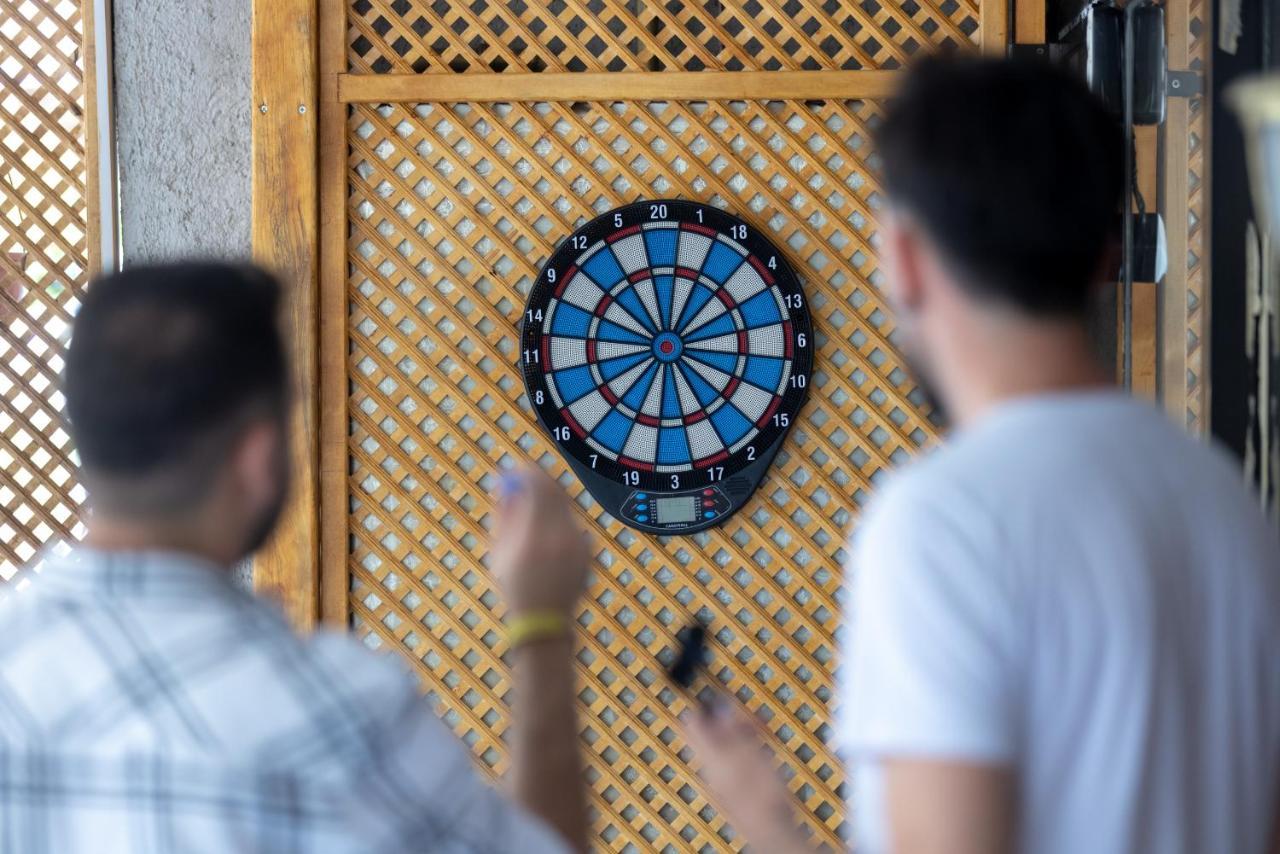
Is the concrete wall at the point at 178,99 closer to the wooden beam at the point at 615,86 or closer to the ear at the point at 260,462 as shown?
the wooden beam at the point at 615,86

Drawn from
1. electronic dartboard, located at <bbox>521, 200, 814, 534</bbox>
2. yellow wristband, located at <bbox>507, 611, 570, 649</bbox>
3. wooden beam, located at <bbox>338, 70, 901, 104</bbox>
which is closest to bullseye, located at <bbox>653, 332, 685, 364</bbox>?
electronic dartboard, located at <bbox>521, 200, 814, 534</bbox>

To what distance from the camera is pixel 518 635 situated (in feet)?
3.51

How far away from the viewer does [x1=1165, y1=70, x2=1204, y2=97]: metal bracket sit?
2555 mm

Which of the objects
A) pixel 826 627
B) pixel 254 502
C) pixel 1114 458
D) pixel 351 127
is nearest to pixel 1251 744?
pixel 1114 458

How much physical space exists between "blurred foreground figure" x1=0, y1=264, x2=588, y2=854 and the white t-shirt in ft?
1.02

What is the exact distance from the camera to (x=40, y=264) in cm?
349

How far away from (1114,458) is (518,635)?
473 millimetres

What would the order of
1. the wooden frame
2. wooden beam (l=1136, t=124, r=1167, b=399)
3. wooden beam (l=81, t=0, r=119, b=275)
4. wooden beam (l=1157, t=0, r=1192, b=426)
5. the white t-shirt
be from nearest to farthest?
the white t-shirt
wooden beam (l=1157, t=0, r=1192, b=426)
wooden beam (l=1136, t=124, r=1167, b=399)
the wooden frame
wooden beam (l=81, t=0, r=119, b=275)

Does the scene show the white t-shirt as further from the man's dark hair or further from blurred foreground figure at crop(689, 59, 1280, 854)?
the man's dark hair

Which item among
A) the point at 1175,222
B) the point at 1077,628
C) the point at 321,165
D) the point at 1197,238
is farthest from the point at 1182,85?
the point at 1077,628

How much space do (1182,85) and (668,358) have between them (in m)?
1.16

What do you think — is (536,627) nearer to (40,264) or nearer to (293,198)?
(293,198)

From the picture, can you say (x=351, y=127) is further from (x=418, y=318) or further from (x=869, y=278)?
(x=869, y=278)

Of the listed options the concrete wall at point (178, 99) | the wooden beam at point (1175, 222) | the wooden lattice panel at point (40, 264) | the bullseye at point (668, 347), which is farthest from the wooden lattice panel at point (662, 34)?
the wooden lattice panel at point (40, 264)
